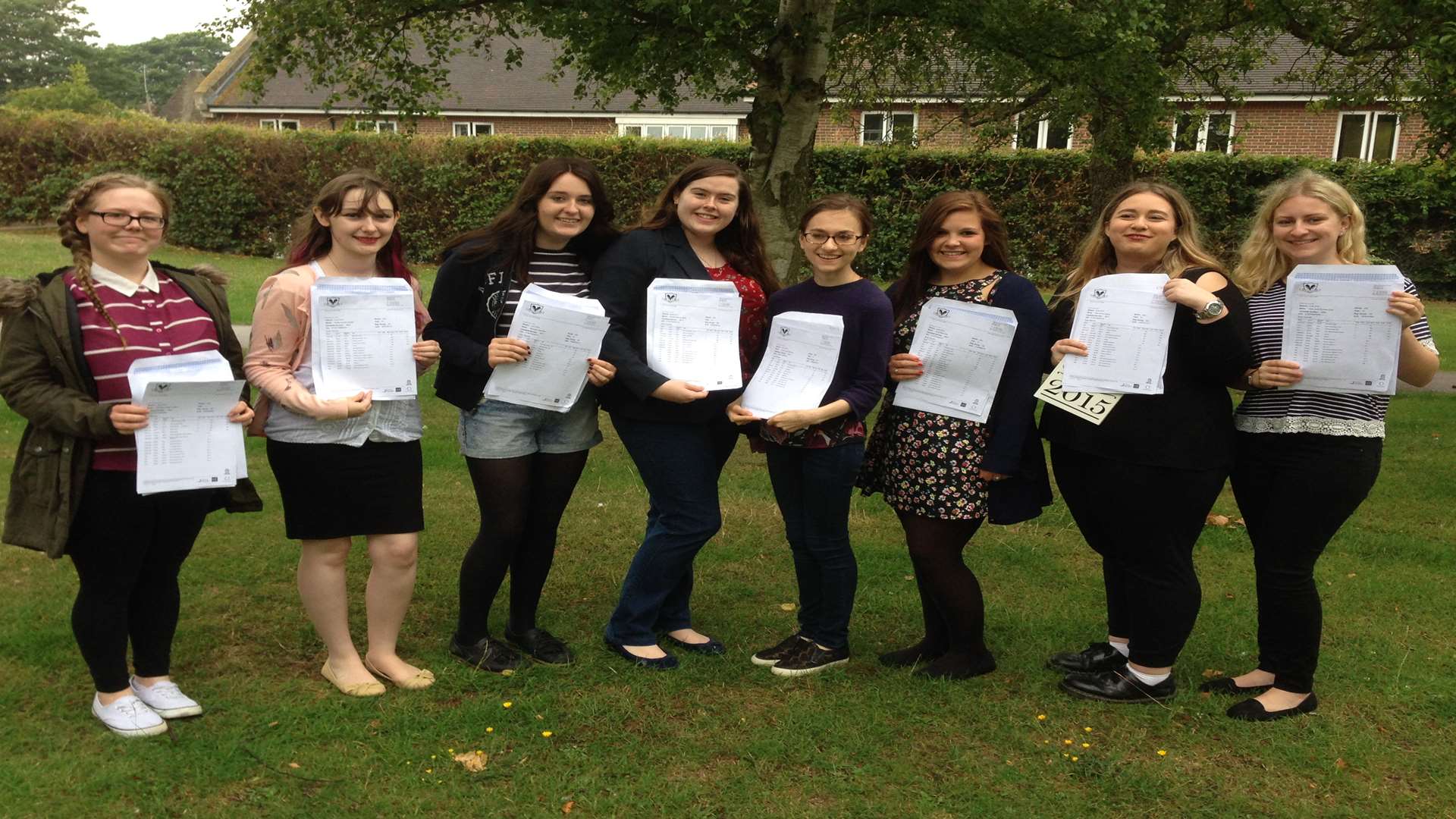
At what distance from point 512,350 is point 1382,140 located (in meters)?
27.2

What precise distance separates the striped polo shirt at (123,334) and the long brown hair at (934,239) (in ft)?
8.00

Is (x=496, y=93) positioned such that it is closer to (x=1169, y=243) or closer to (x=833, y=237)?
(x=833, y=237)

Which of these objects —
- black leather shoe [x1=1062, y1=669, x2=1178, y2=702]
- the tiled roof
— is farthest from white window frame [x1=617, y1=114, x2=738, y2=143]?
black leather shoe [x1=1062, y1=669, x2=1178, y2=702]

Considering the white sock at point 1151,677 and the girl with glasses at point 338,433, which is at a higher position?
the girl with glasses at point 338,433

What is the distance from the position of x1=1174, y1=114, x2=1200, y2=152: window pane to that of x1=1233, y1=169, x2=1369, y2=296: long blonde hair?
6.28 meters

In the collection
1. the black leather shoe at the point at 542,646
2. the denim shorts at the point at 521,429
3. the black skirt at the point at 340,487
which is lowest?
the black leather shoe at the point at 542,646

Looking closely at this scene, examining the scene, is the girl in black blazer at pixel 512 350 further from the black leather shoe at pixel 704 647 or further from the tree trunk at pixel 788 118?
the tree trunk at pixel 788 118

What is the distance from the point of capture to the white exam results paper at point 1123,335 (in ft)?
11.9

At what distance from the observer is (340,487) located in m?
3.79

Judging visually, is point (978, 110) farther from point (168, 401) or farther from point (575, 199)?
point (168, 401)

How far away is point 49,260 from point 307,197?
521cm

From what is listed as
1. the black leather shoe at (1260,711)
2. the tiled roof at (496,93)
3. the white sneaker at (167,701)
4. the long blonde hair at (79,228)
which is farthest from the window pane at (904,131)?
the tiled roof at (496,93)

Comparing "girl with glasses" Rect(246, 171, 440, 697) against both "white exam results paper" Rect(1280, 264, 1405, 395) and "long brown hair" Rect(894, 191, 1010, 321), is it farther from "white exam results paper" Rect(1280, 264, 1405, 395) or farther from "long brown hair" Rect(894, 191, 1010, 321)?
"white exam results paper" Rect(1280, 264, 1405, 395)

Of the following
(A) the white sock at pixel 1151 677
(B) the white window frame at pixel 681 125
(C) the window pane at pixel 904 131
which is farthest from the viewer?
(B) the white window frame at pixel 681 125
